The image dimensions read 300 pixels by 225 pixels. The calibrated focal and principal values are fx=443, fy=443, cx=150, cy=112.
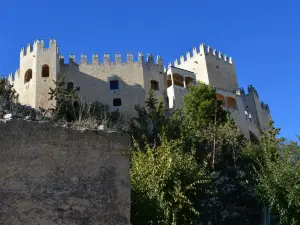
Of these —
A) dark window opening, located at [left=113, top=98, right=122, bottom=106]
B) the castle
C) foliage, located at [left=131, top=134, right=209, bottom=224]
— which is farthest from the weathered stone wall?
dark window opening, located at [left=113, top=98, right=122, bottom=106]

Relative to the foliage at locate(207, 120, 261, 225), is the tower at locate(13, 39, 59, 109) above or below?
above

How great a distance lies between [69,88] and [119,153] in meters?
30.0

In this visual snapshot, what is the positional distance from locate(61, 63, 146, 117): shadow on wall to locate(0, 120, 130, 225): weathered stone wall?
2955 centimetres

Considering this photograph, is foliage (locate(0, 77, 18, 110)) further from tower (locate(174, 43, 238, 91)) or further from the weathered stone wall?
tower (locate(174, 43, 238, 91))

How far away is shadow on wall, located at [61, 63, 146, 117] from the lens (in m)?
39.3

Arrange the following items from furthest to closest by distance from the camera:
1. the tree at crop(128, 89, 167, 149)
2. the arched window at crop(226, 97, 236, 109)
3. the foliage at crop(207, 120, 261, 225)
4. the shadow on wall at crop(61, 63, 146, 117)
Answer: the arched window at crop(226, 97, 236, 109)
the shadow on wall at crop(61, 63, 146, 117)
the tree at crop(128, 89, 167, 149)
the foliage at crop(207, 120, 261, 225)

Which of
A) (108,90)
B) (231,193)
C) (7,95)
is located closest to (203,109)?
(108,90)

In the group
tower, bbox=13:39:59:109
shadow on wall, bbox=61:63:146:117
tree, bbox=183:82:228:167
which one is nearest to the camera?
tree, bbox=183:82:228:167

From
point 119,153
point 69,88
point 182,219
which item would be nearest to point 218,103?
point 69,88

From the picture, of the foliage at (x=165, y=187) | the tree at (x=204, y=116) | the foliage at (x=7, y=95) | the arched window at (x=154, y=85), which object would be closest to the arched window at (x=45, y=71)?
the foliage at (x=7, y=95)

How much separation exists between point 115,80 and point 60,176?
32.4 meters

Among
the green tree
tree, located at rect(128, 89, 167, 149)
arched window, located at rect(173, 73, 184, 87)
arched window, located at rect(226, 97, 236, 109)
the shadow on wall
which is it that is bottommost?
the green tree

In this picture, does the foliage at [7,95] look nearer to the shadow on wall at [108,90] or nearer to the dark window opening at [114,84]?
the shadow on wall at [108,90]

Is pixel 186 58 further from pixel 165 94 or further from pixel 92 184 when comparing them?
pixel 92 184
